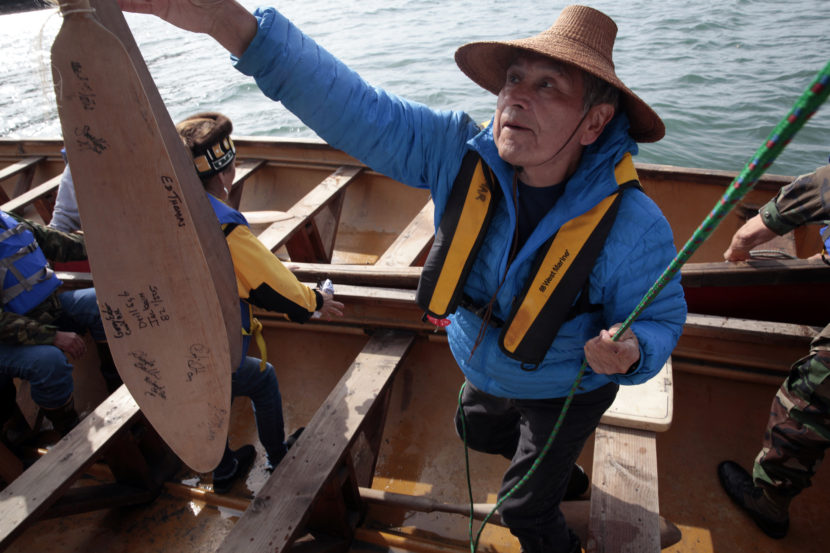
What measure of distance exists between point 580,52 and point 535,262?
57 cm

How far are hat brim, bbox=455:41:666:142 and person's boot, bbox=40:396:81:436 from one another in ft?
8.57

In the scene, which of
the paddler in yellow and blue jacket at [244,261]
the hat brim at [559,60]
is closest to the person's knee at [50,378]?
the paddler in yellow and blue jacket at [244,261]

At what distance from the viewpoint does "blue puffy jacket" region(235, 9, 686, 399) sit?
1449 mm

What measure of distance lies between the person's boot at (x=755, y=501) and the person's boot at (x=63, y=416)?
3.29 metres

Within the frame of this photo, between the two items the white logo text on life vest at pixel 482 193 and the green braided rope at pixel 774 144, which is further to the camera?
the white logo text on life vest at pixel 482 193

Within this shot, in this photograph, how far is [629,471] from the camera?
6.27 ft

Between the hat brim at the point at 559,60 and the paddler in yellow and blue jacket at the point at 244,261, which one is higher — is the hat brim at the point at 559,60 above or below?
above

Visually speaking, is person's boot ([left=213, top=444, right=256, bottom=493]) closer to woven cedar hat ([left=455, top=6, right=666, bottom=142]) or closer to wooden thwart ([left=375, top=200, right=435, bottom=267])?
wooden thwart ([left=375, top=200, right=435, bottom=267])

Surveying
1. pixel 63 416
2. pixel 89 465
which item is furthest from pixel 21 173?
pixel 89 465

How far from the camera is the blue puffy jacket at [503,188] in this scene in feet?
4.75

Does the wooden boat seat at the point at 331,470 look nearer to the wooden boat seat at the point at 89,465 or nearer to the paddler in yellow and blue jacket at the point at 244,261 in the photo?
the paddler in yellow and blue jacket at the point at 244,261
